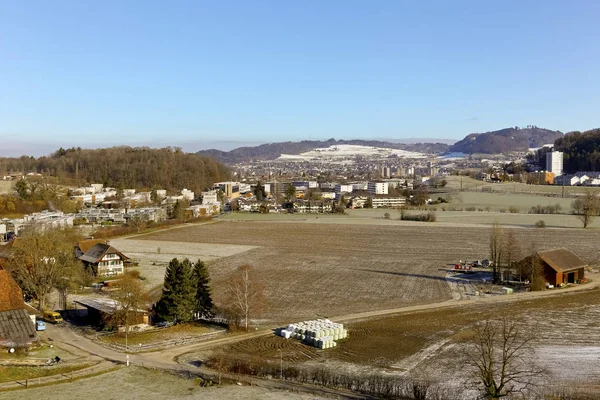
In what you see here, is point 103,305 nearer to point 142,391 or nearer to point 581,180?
point 142,391

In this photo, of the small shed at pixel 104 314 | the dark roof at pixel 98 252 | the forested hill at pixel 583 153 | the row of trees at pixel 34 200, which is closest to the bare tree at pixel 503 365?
the small shed at pixel 104 314

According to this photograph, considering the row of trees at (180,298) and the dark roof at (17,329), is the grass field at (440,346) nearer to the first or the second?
the row of trees at (180,298)

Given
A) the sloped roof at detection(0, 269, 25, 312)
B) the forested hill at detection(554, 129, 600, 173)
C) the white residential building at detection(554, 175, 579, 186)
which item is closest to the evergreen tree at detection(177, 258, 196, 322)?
the sloped roof at detection(0, 269, 25, 312)

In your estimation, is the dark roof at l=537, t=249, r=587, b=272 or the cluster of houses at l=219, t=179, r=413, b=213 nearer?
the dark roof at l=537, t=249, r=587, b=272

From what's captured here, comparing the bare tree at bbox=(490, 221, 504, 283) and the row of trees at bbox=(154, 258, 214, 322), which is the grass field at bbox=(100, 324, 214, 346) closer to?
the row of trees at bbox=(154, 258, 214, 322)

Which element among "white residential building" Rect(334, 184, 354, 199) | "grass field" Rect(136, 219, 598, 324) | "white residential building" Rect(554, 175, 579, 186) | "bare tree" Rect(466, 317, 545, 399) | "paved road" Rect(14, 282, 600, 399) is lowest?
"grass field" Rect(136, 219, 598, 324)

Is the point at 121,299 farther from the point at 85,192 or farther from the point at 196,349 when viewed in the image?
the point at 85,192
